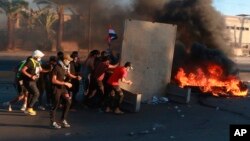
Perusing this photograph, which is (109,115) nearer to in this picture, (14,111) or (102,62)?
(102,62)

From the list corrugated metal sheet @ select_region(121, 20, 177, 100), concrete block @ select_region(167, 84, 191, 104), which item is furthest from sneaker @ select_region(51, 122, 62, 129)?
concrete block @ select_region(167, 84, 191, 104)

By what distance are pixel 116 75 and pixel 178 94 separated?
125 inches

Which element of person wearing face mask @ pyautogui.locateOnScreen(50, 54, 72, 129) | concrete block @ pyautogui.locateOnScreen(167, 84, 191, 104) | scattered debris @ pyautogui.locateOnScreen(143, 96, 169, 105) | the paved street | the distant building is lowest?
the paved street

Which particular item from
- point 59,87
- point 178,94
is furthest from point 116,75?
point 178,94

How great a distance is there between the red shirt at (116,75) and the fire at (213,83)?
4638mm

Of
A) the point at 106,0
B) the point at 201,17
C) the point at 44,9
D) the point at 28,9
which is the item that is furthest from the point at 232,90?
the point at 28,9

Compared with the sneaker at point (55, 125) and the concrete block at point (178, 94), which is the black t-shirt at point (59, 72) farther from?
the concrete block at point (178, 94)

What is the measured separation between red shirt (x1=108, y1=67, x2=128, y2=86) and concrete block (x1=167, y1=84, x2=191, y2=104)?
117 inches

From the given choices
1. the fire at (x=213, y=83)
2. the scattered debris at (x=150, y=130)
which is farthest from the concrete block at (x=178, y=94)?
the scattered debris at (x=150, y=130)

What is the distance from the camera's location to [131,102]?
12.4 meters

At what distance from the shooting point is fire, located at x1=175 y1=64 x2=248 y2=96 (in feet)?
52.3

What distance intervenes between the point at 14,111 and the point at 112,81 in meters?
2.54

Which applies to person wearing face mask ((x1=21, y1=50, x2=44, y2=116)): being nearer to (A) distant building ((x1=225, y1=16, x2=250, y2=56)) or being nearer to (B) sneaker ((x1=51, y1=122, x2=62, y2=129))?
(B) sneaker ((x1=51, y1=122, x2=62, y2=129))

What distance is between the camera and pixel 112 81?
11711mm
